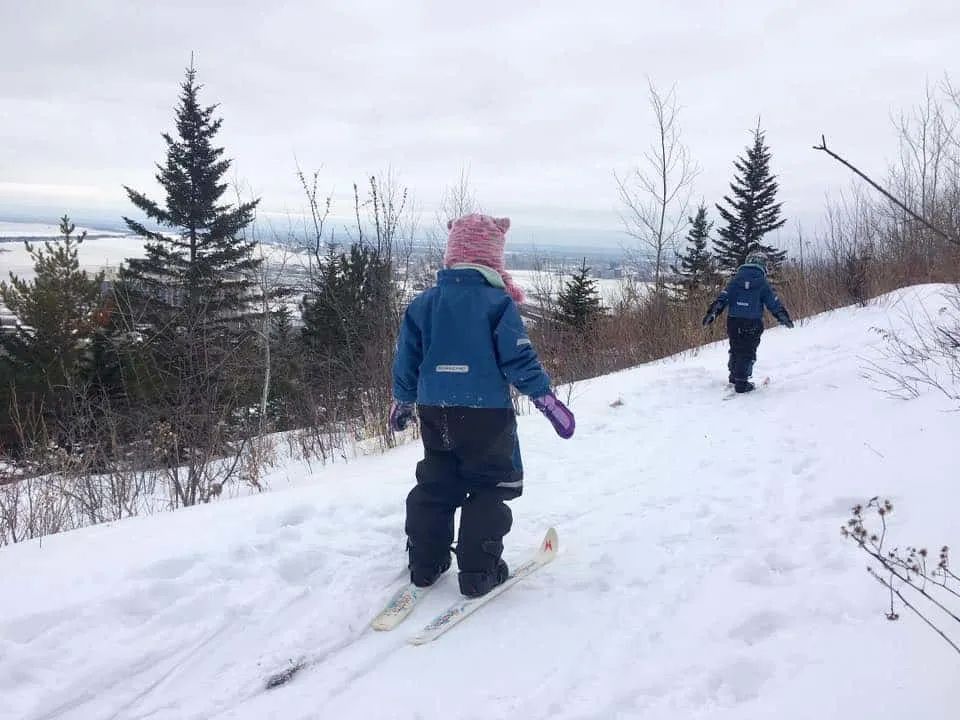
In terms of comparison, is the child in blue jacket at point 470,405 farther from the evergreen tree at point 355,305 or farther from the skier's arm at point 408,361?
the evergreen tree at point 355,305

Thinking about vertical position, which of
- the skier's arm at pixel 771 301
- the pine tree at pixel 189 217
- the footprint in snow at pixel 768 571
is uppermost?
the pine tree at pixel 189 217

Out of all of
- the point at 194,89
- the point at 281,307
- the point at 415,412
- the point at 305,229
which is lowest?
the point at 415,412

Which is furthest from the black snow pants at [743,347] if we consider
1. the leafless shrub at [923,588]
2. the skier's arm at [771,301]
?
the leafless shrub at [923,588]

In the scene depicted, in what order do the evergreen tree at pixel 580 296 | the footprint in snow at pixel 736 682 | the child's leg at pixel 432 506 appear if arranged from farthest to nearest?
the evergreen tree at pixel 580 296 < the child's leg at pixel 432 506 < the footprint in snow at pixel 736 682

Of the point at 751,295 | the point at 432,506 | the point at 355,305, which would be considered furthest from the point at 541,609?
the point at 355,305

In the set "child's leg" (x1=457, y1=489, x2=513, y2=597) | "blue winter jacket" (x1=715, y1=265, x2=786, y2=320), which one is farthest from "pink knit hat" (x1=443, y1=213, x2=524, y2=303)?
"blue winter jacket" (x1=715, y1=265, x2=786, y2=320)

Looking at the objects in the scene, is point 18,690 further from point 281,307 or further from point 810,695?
point 281,307

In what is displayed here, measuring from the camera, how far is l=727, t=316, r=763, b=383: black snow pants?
277 inches

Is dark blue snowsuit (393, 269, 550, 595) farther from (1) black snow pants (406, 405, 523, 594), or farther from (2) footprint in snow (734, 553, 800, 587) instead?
(2) footprint in snow (734, 553, 800, 587)

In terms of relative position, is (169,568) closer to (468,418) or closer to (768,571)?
(468,418)

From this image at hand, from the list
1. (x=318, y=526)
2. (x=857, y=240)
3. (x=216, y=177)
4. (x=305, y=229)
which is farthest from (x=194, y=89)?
(x=318, y=526)

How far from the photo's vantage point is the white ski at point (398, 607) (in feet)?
8.27

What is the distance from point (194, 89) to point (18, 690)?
2539cm

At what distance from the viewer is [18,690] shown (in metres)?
2.04
